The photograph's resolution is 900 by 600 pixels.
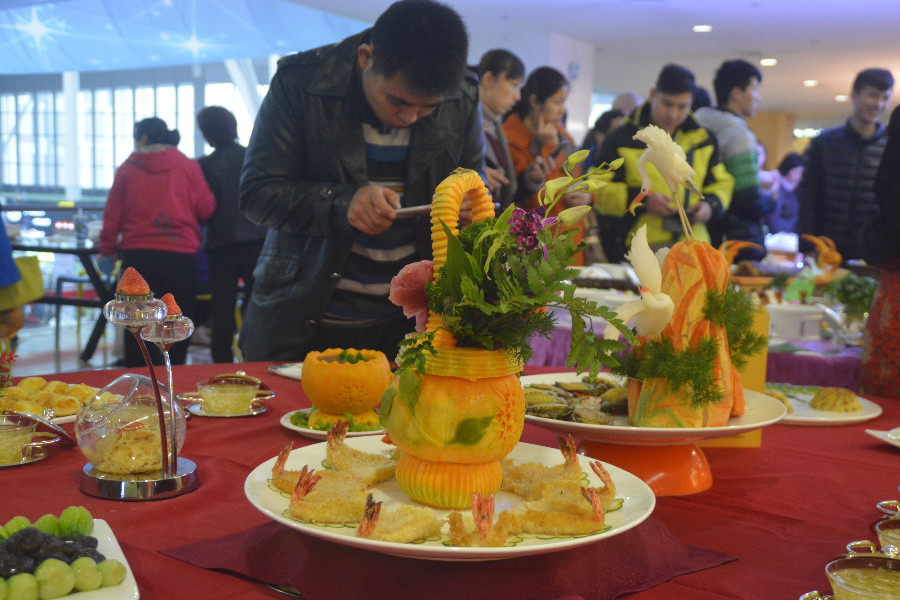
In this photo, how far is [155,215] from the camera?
4242 mm

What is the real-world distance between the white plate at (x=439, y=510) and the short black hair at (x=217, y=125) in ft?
12.9

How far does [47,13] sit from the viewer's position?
678cm

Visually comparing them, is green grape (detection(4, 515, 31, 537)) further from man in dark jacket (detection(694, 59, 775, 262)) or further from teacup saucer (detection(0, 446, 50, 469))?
man in dark jacket (detection(694, 59, 775, 262))

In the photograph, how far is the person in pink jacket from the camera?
4246 millimetres

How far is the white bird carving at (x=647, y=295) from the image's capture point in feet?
3.19

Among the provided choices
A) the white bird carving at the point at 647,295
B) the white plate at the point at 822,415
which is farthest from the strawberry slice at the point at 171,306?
the white plate at the point at 822,415

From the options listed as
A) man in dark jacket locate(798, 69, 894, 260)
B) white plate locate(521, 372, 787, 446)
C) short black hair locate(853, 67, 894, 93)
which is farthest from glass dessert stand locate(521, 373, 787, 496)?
short black hair locate(853, 67, 894, 93)

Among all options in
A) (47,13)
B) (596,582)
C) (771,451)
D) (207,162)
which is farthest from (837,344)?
(47,13)

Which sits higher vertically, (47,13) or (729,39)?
(729,39)

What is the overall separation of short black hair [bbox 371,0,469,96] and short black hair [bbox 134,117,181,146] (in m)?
2.95

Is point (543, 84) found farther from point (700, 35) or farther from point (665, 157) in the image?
point (700, 35)

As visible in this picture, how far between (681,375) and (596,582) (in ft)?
1.23

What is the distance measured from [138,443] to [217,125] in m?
3.94

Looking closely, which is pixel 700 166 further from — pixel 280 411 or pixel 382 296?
pixel 280 411
